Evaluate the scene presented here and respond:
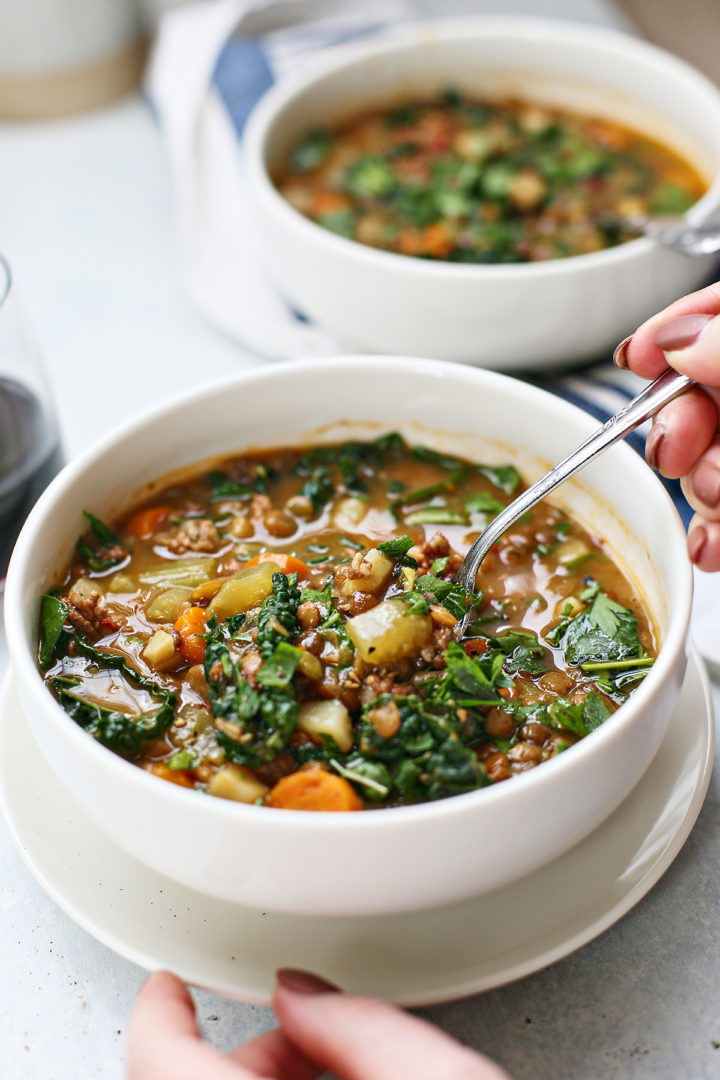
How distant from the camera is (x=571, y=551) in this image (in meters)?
2.62

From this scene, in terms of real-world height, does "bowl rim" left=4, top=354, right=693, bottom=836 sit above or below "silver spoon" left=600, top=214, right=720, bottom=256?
below

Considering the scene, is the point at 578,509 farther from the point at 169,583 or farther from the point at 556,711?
the point at 169,583

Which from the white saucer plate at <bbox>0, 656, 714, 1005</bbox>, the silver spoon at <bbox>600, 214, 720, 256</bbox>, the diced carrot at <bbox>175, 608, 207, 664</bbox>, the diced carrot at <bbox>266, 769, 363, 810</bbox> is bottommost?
the white saucer plate at <bbox>0, 656, 714, 1005</bbox>

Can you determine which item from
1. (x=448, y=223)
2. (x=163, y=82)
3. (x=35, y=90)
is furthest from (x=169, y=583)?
(x=35, y=90)

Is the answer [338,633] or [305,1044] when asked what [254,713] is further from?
[305,1044]

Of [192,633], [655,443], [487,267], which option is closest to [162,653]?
[192,633]

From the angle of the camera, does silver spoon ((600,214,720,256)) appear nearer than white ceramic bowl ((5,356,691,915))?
No

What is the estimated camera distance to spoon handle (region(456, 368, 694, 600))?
2.25 m

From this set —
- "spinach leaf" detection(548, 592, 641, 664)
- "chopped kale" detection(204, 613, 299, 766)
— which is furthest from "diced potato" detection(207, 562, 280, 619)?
"spinach leaf" detection(548, 592, 641, 664)

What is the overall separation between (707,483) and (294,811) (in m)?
1.11

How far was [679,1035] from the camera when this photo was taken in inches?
79.8

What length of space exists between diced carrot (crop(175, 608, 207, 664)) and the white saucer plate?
39cm

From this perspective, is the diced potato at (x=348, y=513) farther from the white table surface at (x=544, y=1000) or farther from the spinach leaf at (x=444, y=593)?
the white table surface at (x=544, y=1000)

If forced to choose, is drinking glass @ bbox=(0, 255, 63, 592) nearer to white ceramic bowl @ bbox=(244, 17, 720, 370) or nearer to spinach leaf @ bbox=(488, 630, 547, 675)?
white ceramic bowl @ bbox=(244, 17, 720, 370)
